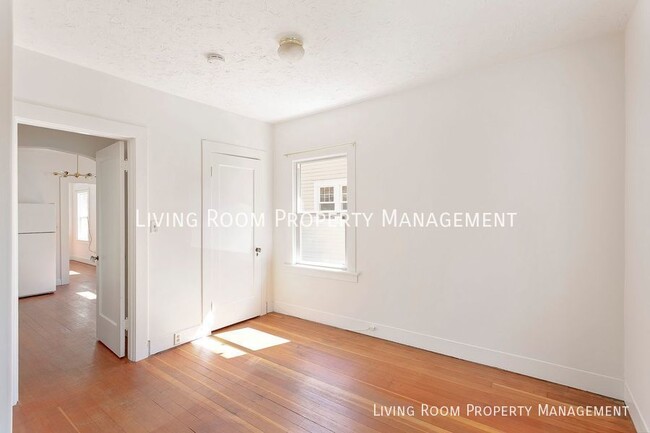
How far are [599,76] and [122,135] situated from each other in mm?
4172

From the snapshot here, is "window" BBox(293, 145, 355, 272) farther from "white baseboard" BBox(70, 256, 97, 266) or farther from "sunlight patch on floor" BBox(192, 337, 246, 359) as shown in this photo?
"white baseboard" BBox(70, 256, 97, 266)

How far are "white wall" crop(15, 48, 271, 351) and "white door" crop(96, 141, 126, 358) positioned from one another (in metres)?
0.28

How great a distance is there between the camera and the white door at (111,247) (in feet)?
10.5

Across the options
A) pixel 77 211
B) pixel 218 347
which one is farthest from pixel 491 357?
pixel 77 211

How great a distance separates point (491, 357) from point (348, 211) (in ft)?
6.93

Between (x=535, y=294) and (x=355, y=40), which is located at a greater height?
(x=355, y=40)

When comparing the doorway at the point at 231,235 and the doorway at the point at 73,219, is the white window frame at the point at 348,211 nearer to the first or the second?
the doorway at the point at 231,235

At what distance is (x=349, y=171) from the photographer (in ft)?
12.7

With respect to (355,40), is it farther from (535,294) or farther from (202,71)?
(535,294)

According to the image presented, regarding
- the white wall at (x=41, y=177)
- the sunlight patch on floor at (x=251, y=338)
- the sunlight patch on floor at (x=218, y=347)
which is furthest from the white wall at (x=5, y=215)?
the white wall at (x=41, y=177)

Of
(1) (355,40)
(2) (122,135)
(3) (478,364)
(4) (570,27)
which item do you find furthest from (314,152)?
(3) (478,364)

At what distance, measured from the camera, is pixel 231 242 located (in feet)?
13.4

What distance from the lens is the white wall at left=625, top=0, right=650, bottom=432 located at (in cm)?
186

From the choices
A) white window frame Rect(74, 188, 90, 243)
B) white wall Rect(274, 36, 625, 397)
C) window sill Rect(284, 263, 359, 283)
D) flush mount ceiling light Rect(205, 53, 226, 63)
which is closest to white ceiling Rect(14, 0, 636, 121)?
flush mount ceiling light Rect(205, 53, 226, 63)
